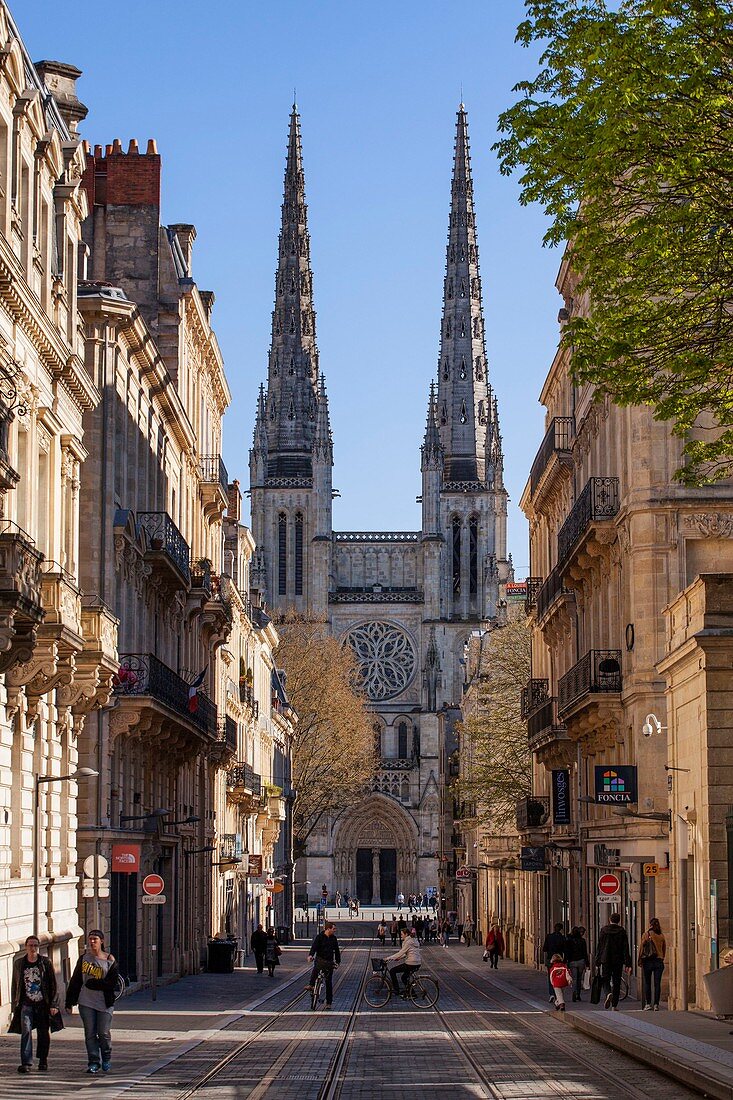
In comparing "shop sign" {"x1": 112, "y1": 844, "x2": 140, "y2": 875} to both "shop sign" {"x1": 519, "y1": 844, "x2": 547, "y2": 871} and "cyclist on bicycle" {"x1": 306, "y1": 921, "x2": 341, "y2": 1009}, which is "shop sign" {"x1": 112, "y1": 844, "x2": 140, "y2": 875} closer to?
"cyclist on bicycle" {"x1": 306, "y1": 921, "x2": 341, "y2": 1009}

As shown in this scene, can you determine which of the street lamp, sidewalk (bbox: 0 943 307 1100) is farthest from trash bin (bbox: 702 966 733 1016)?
the street lamp

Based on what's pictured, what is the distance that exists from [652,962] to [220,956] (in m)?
21.6

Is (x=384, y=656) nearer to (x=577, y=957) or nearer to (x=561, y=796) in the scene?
(x=561, y=796)

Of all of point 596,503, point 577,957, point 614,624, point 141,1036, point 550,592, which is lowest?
point 141,1036

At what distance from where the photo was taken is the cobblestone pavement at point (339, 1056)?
18625mm

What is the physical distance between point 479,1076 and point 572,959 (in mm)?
15833

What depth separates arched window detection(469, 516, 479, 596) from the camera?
14662cm

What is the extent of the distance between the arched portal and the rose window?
8.57 metres

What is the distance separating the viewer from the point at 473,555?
147875 mm

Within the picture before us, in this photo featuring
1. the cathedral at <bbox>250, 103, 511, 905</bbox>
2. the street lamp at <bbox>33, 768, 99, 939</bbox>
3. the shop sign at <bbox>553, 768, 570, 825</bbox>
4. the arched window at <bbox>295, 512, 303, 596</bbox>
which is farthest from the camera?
the arched window at <bbox>295, 512, 303, 596</bbox>

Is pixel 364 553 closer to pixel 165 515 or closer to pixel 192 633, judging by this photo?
pixel 192 633

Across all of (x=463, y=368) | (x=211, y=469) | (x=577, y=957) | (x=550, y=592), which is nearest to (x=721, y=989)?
(x=577, y=957)

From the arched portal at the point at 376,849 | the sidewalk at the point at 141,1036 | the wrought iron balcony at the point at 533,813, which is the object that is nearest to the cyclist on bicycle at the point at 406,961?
the sidewalk at the point at 141,1036

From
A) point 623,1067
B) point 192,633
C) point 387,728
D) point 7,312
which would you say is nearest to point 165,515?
point 192,633
